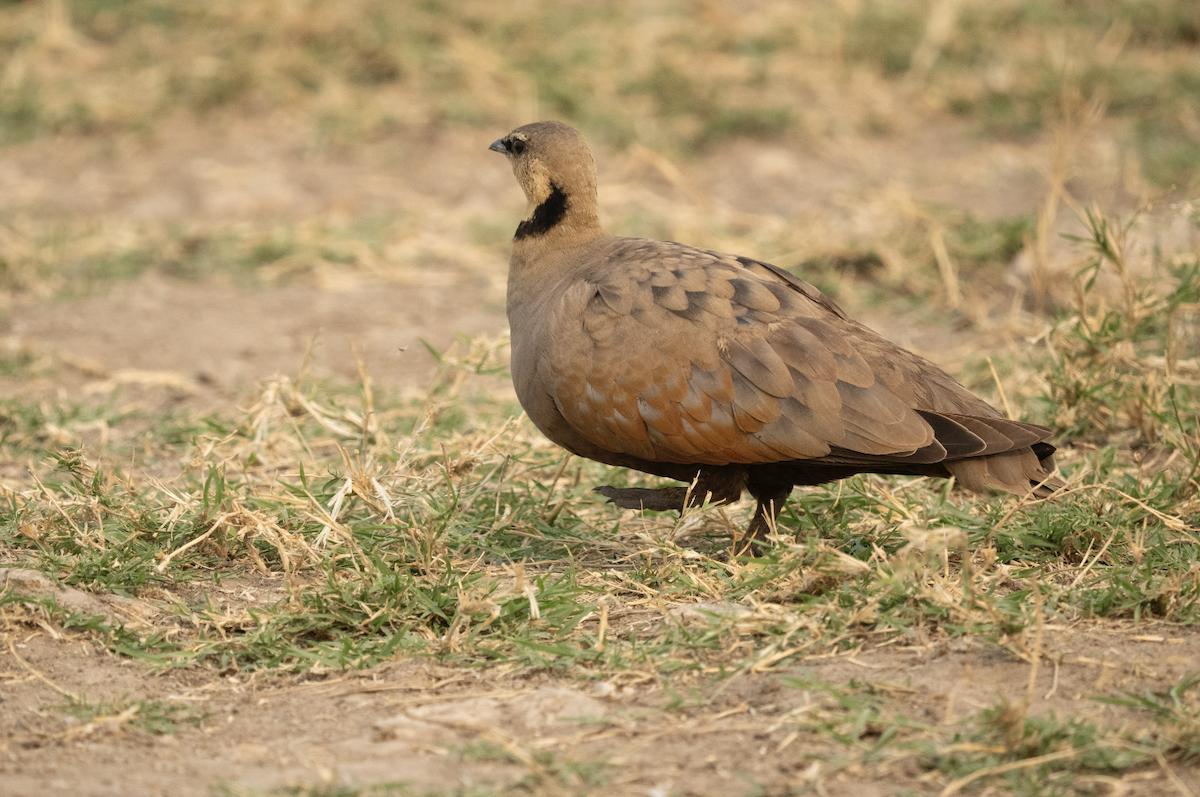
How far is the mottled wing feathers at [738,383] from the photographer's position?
11.4 ft

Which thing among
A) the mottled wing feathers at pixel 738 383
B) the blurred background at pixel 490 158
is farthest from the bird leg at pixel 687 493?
the blurred background at pixel 490 158

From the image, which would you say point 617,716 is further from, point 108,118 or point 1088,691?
point 108,118

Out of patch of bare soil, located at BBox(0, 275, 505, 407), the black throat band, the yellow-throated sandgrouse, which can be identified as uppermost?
the black throat band

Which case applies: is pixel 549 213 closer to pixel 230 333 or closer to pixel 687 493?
pixel 687 493

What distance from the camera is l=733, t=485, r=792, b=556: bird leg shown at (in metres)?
3.85

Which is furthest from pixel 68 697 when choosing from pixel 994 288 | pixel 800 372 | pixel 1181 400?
pixel 994 288

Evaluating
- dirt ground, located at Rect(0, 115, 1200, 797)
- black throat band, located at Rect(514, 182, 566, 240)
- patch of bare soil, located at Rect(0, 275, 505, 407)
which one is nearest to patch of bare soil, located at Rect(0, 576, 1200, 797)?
dirt ground, located at Rect(0, 115, 1200, 797)

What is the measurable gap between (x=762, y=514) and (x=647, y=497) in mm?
360

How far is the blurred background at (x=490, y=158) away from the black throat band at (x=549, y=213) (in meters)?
1.76

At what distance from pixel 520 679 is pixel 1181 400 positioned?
292cm

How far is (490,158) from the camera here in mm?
8797

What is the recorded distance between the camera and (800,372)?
3.53 meters

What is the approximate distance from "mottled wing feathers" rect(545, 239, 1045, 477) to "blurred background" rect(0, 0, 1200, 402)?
2.22 metres

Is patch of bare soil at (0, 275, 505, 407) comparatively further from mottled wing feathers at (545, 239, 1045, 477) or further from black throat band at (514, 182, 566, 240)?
mottled wing feathers at (545, 239, 1045, 477)
